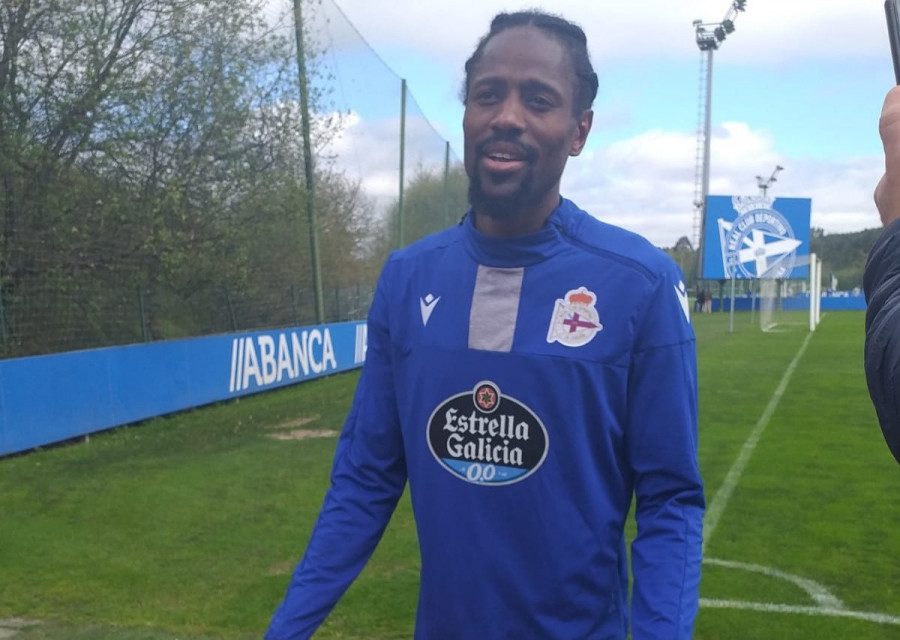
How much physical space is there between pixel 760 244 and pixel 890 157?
4379cm

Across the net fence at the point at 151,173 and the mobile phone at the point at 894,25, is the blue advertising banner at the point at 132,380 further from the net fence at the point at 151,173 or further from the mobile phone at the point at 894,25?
the mobile phone at the point at 894,25

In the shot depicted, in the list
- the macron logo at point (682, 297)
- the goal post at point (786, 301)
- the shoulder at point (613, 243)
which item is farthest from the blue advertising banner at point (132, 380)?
the goal post at point (786, 301)

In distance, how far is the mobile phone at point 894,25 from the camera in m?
1.41

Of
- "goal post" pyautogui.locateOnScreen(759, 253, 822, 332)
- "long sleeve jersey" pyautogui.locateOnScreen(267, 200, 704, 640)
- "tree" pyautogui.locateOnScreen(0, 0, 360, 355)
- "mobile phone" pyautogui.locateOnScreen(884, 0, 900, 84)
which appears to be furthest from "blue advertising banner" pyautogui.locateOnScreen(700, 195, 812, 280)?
"mobile phone" pyautogui.locateOnScreen(884, 0, 900, 84)

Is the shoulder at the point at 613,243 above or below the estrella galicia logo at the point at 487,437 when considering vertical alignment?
above

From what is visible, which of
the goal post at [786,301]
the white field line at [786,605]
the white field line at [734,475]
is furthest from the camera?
the goal post at [786,301]

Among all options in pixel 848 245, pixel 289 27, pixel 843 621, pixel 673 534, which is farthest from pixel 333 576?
pixel 848 245

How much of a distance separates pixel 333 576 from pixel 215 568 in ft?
14.5

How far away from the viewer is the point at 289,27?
52.5ft

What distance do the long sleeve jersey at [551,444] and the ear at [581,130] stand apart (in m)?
0.17

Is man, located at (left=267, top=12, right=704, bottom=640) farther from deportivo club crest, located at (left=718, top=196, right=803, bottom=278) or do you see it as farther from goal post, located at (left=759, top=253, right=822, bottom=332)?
deportivo club crest, located at (left=718, top=196, right=803, bottom=278)

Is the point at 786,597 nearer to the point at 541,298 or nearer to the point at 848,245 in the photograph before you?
the point at 541,298

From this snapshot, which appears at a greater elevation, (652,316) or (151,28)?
(151,28)

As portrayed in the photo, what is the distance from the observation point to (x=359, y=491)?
2236 millimetres
